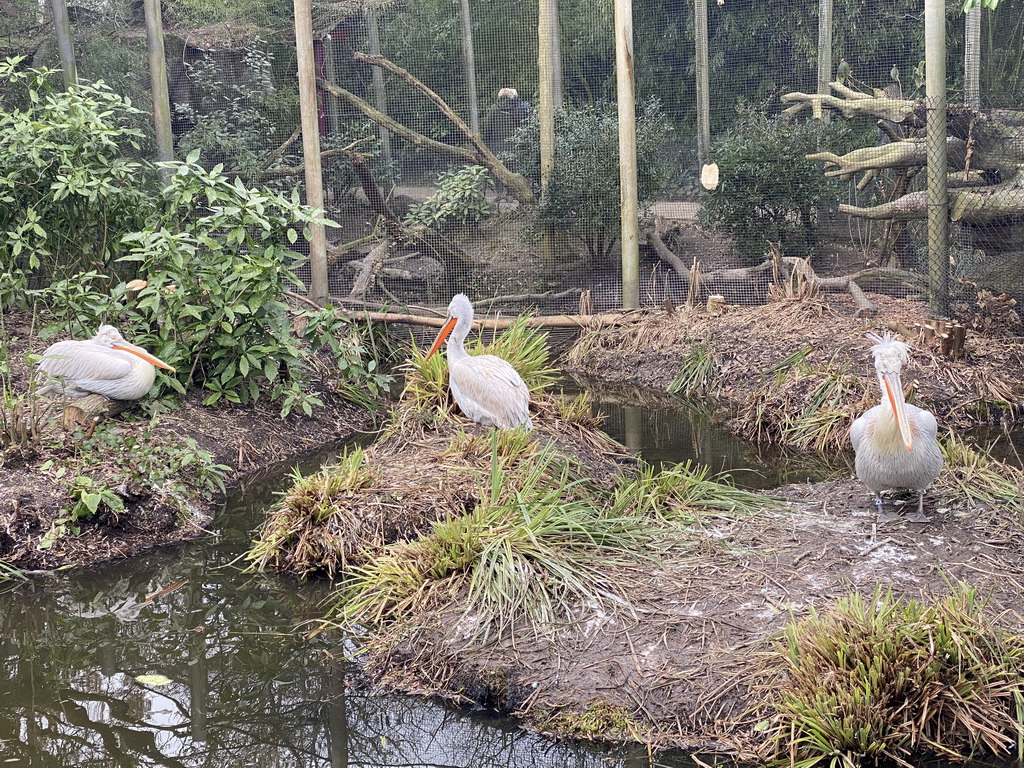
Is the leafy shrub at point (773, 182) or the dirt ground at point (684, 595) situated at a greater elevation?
the leafy shrub at point (773, 182)

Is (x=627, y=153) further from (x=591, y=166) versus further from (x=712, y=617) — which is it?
(x=712, y=617)

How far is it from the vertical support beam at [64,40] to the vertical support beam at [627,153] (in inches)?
163

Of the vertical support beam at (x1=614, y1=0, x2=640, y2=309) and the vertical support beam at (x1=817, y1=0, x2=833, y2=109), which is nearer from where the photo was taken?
the vertical support beam at (x1=614, y1=0, x2=640, y2=309)

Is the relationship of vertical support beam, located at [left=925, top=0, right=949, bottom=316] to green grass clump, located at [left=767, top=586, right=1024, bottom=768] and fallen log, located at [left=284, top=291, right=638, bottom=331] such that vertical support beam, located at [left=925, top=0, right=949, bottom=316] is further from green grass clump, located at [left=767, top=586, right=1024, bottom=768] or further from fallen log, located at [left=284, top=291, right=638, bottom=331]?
green grass clump, located at [left=767, top=586, right=1024, bottom=768]

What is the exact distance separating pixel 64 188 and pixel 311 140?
2.39m

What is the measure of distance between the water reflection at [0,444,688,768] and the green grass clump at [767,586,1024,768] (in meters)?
0.50

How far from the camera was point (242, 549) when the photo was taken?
456 cm

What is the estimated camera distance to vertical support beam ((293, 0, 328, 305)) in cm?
771

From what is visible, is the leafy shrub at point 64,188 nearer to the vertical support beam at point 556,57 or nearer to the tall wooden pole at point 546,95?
the tall wooden pole at point 546,95

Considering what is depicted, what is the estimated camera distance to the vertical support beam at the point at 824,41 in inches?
306

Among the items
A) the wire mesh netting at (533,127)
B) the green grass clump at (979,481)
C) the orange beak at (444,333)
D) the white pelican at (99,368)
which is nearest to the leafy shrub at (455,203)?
the wire mesh netting at (533,127)

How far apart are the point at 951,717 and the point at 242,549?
3029 mm

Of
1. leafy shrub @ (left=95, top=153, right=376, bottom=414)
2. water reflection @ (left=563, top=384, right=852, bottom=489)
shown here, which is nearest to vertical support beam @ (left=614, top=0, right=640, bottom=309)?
water reflection @ (left=563, top=384, right=852, bottom=489)

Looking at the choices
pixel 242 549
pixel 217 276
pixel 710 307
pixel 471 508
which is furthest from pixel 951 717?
pixel 710 307
